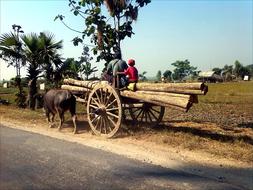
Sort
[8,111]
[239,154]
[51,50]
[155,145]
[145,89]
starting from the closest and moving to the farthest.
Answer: [239,154]
[155,145]
[145,89]
[8,111]
[51,50]

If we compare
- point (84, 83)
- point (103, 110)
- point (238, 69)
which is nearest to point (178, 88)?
point (103, 110)

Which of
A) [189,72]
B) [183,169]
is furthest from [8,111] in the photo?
[189,72]

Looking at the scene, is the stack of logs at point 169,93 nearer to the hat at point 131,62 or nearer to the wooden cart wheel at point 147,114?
the hat at point 131,62

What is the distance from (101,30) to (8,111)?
530 cm

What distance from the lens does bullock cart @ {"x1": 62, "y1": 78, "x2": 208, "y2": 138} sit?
962 centimetres

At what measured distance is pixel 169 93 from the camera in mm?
10086

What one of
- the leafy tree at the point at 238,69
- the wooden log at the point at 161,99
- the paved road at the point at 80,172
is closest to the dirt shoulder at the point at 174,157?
the paved road at the point at 80,172

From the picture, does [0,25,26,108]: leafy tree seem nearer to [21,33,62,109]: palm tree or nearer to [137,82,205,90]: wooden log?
[21,33,62,109]: palm tree

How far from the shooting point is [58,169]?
24.5 feet

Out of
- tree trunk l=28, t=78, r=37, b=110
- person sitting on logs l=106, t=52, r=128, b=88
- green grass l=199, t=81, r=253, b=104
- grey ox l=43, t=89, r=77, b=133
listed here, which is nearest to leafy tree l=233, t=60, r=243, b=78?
green grass l=199, t=81, r=253, b=104

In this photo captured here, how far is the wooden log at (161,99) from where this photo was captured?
9430 mm

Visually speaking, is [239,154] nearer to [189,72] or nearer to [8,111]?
[8,111]

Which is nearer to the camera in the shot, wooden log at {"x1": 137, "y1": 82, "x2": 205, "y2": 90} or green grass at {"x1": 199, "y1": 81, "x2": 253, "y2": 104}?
wooden log at {"x1": 137, "y1": 82, "x2": 205, "y2": 90}

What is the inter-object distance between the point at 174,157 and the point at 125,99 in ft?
9.95
